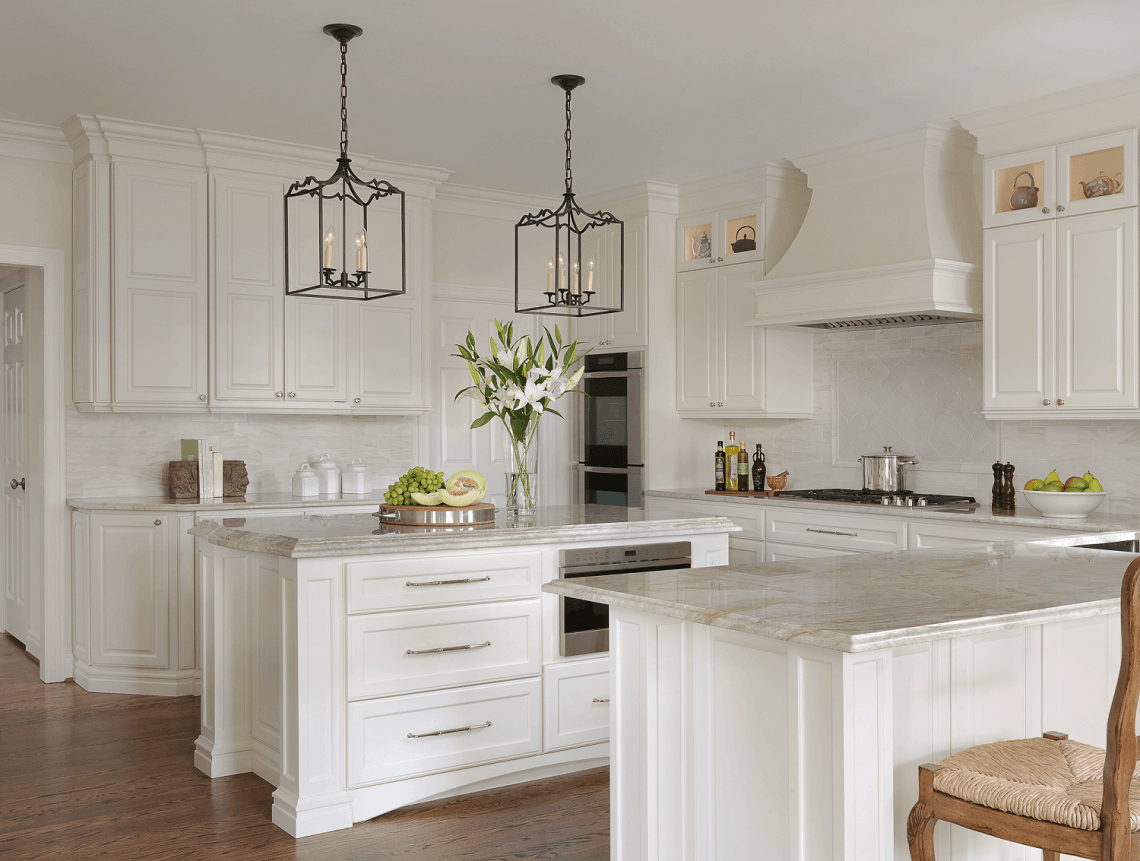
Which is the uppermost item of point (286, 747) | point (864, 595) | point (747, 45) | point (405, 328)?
point (747, 45)

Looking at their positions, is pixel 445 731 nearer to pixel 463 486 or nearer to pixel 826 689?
pixel 463 486

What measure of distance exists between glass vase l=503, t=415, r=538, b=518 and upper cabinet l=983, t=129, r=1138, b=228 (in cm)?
235

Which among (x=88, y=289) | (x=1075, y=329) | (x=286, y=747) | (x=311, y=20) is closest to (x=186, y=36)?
(x=311, y=20)

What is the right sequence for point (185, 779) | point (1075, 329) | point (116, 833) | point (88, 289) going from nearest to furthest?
point (116, 833)
point (185, 779)
point (1075, 329)
point (88, 289)

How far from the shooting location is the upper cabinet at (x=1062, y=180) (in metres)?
4.13

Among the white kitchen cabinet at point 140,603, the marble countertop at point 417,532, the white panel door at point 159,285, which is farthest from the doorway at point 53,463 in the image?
the marble countertop at point 417,532

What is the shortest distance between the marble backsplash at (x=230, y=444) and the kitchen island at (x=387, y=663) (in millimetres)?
1713

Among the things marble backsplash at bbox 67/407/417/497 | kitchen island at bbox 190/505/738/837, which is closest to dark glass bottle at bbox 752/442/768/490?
marble backsplash at bbox 67/407/417/497

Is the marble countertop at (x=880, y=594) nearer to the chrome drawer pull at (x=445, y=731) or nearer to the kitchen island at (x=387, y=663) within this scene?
the kitchen island at (x=387, y=663)

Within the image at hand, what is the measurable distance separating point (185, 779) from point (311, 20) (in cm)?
268

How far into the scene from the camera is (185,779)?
3.50 metres

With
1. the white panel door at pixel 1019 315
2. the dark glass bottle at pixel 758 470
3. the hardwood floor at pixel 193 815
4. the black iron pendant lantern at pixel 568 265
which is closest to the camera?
the hardwood floor at pixel 193 815

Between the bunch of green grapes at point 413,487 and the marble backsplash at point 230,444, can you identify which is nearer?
the bunch of green grapes at point 413,487

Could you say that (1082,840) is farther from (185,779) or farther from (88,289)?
(88,289)
